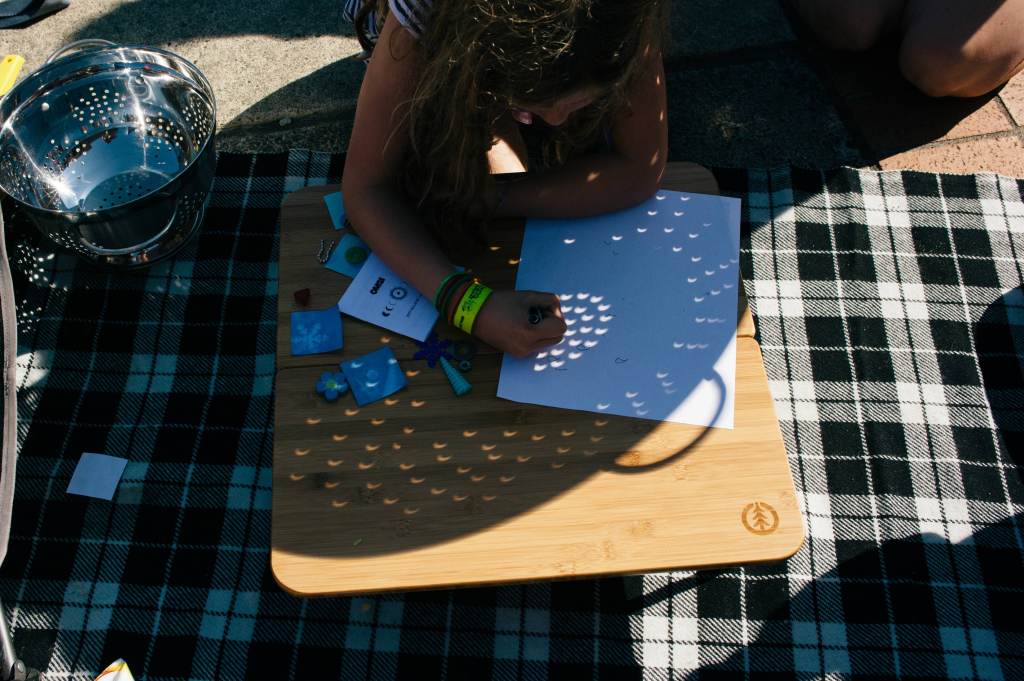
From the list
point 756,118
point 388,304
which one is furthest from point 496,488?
point 756,118

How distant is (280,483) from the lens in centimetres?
117

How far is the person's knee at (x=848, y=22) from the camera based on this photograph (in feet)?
7.45

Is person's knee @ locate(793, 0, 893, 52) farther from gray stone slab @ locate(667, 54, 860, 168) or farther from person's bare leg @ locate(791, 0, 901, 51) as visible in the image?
gray stone slab @ locate(667, 54, 860, 168)

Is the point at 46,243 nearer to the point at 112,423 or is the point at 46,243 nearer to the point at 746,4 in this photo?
the point at 112,423

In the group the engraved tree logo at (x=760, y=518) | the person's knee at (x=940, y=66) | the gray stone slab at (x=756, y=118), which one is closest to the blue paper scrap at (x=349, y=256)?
the engraved tree logo at (x=760, y=518)

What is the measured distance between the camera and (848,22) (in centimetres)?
231

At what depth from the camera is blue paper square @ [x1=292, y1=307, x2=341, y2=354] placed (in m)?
1.27

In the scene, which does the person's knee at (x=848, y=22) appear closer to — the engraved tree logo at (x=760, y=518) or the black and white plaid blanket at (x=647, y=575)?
the black and white plaid blanket at (x=647, y=575)

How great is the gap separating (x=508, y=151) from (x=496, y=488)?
66 centimetres

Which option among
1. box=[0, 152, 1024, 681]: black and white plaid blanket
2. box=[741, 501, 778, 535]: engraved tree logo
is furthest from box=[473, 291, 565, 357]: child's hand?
box=[0, 152, 1024, 681]: black and white plaid blanket

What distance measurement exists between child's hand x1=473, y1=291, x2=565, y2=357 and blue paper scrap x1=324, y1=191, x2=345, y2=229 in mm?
316

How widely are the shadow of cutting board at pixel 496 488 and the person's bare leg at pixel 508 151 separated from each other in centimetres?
39

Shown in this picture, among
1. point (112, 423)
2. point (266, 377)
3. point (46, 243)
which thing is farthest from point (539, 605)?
point (46, 243)

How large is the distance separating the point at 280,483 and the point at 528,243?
552 mm
